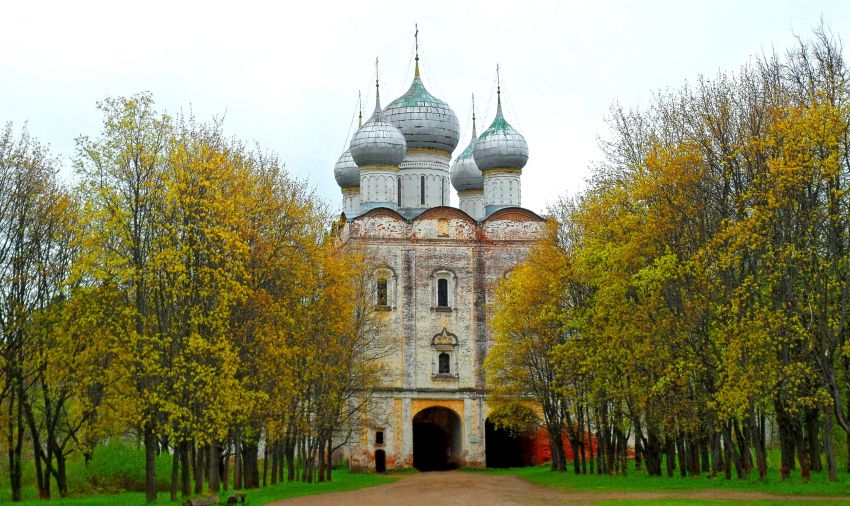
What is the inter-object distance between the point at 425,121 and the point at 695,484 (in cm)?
3058

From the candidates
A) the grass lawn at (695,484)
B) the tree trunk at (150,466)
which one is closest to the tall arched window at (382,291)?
the grass lawn at (695,484)

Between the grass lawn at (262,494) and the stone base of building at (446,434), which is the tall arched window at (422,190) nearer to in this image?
the stone base of building at (446,434)

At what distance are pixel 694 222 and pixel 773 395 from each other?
486 centimetres

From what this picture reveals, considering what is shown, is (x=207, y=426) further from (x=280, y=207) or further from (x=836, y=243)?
(x=836, y=243)

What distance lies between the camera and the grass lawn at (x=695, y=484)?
2139 centimetres

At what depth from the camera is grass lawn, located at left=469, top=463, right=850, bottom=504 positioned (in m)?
21.4

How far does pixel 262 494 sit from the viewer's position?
2644 centimetres

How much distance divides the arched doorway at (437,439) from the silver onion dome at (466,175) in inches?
526

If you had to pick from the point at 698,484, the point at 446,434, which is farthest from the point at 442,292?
the point at 698,484

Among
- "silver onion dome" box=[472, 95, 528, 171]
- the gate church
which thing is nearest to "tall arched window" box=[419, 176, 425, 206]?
the gate church

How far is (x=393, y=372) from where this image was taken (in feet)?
155

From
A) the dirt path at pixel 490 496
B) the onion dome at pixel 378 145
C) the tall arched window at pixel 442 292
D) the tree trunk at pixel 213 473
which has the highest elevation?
the onion dome at pixel 378 145

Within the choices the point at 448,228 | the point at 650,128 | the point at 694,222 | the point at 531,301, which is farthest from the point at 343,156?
the point at 694,222

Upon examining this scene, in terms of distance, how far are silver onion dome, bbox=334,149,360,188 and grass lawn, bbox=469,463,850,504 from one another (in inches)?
1028
